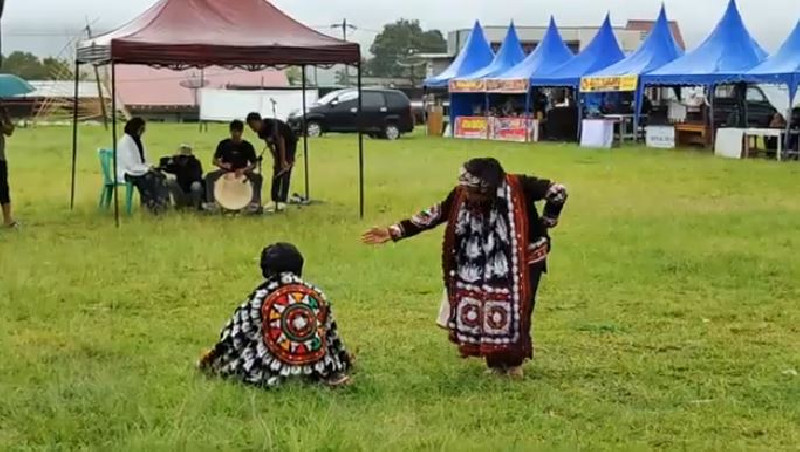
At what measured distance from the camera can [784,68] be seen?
2520cm

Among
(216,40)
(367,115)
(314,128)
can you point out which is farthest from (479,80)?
(216,40)

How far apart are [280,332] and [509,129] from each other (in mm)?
29736

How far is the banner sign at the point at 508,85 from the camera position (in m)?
34.1

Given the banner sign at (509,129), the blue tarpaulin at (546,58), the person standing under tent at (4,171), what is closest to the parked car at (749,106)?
the blue tarpaulin at (546,58)

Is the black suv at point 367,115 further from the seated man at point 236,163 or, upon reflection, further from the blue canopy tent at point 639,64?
the seated man at point 236,163

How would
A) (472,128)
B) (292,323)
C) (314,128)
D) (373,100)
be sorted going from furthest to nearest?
(472,128), (314,128), (373,100), (292,323)

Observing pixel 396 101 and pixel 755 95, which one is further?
pixel 396 101

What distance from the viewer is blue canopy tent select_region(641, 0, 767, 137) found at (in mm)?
27141

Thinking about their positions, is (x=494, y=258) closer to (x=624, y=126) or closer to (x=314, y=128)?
(x=624, y=126)

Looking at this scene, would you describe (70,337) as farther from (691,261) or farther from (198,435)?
(691,261)

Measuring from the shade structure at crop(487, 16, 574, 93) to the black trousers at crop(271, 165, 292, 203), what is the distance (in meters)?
19.3

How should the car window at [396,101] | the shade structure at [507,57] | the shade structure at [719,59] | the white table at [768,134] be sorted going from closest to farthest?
1. the white table at [768,134]
2. the shade structure at [719,59]
3. the car window at [396,101]
4. the shade structure at [507,57]

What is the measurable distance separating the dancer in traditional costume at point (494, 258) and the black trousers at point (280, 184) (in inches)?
344

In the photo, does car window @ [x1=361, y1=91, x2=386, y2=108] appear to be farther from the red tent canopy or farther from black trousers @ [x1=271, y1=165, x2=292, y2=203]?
the red tent canopy
